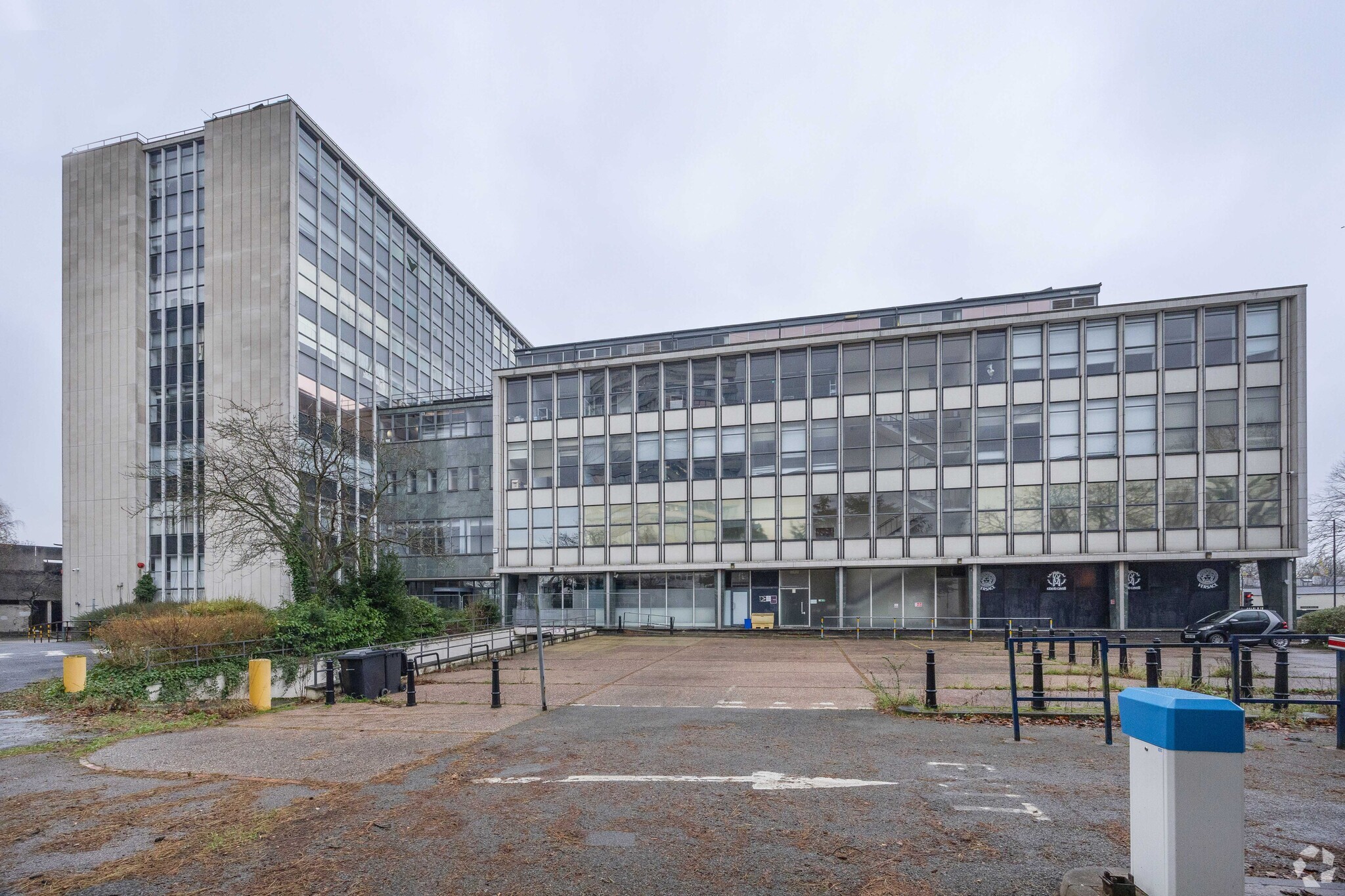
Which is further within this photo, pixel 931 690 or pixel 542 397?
pixel 542 397

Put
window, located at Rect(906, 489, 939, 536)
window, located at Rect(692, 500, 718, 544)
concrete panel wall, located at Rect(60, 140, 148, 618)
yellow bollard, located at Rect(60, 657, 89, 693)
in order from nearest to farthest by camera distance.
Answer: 1. yellow bollard, located at Rect(60, 657, 89, 693)
2. window, located at Rect(906, 489, 939, 536)
3. window, located at Rect(692, 500, 718, 544)
4. concrete panel wall, located at Rect(60, 140, 148, 618)

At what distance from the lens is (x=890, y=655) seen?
23859 mm

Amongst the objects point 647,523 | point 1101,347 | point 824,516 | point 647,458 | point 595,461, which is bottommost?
point 647,523

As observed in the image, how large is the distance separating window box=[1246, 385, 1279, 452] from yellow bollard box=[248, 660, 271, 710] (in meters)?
39.7

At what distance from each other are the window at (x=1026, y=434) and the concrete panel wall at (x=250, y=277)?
140 ft

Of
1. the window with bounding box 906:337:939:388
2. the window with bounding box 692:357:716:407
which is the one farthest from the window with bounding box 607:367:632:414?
the window with bounding box 906:337:939:388

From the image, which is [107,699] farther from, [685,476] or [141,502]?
[141,502]

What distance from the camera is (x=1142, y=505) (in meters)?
34.4

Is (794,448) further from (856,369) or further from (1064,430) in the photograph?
(1064,430)

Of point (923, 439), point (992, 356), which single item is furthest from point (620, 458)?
point (992, 356)

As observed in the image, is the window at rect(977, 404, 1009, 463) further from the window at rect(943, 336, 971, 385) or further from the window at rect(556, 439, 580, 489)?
the window at rect(556, 439, 580, 489)

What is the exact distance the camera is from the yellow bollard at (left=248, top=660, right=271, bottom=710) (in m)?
14.1

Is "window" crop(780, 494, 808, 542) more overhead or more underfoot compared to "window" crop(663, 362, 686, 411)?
more underfoot

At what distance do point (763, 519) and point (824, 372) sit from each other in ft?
27.7
